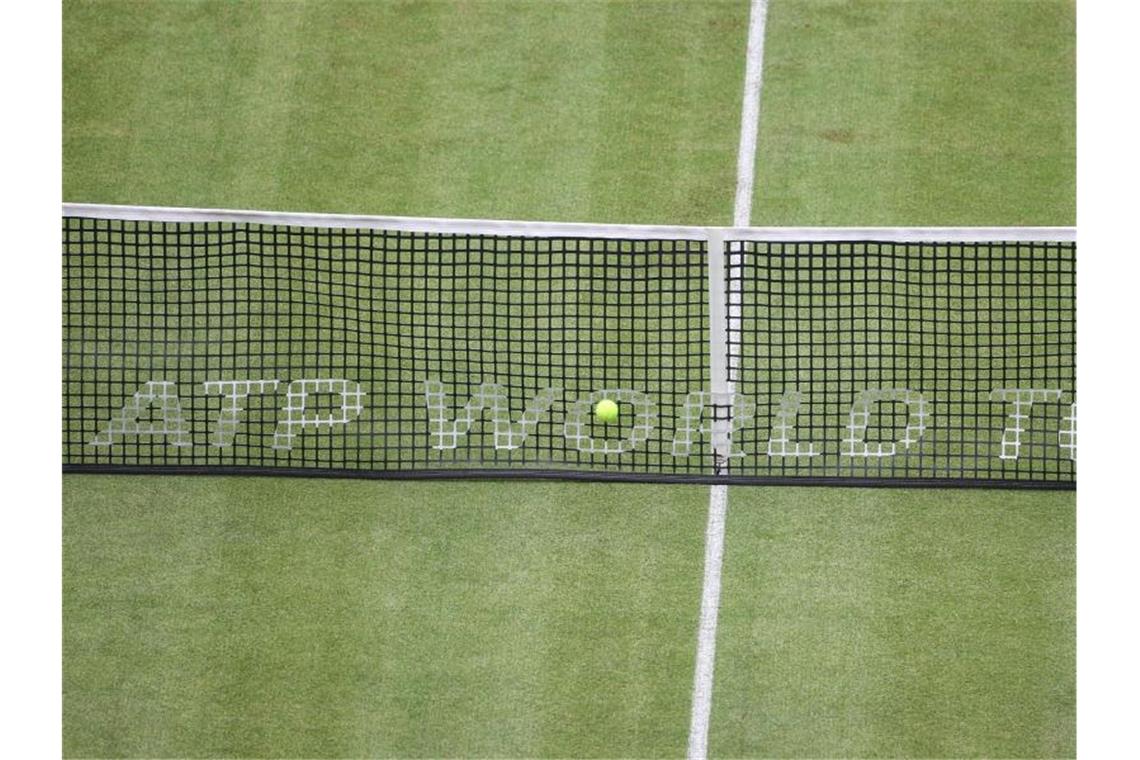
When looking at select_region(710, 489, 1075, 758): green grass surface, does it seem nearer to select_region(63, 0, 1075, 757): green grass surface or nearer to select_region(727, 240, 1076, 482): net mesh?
select_region(63, 0, 1075, 757): green grass surface

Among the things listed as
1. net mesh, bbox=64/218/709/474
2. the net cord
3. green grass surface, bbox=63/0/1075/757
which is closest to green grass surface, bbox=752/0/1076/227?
green grass surface, bbox=63/0/1075/757

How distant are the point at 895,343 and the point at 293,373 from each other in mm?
4057

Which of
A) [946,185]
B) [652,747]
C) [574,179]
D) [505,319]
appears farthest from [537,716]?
[946,185]

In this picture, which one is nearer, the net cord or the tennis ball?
the net cord

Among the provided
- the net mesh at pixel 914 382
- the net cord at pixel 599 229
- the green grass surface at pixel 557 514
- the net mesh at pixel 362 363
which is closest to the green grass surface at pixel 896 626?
the green grass surface at pixel 557 514

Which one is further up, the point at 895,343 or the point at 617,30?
the point at 617,30

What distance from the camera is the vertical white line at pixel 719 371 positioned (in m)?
7.46

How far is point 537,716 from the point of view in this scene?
24.9 feet

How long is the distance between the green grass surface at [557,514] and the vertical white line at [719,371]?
78 millimetres

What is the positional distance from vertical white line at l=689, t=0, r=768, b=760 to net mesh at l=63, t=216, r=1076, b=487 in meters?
0.21

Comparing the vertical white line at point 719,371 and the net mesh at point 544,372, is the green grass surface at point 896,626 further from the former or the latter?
Answer: the net mesh at point 544,372

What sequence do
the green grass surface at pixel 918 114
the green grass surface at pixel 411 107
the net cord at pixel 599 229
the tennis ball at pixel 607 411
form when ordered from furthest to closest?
the green grass surface at pixel 411 107
the green grass surface at pixel 918 114
the tennis ball at pixel 607 411
the net cord at pixel 599 229

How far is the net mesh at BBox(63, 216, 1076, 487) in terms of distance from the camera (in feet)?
27.3

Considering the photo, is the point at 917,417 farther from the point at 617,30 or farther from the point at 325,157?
the point at 325,157
